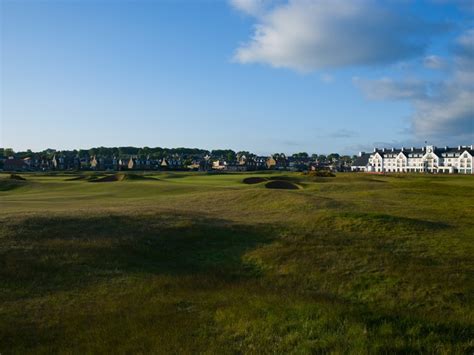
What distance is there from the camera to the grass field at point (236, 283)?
9.35 meters

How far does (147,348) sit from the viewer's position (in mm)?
9016

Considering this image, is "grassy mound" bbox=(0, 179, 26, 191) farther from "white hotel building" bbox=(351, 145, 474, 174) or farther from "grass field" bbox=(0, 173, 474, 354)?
"white hotel building" bbox=(351, 145, 474, 174)

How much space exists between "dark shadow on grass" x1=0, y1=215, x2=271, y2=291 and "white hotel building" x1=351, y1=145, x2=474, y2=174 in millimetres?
145906

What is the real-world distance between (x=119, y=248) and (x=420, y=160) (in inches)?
6466

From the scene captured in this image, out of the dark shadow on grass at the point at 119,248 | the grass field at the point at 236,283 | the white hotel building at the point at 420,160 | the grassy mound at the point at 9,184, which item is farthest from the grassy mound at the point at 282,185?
the white hotel building at the point at 420,160

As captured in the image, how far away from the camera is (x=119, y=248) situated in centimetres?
1859

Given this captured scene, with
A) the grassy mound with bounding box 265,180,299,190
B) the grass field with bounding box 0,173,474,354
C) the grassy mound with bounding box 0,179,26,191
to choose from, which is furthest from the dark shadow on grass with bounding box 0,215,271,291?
the grassy mound with bounding box 0,179,26,191

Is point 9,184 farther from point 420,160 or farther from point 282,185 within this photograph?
point 420,160

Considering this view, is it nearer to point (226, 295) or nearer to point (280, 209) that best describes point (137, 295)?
point (226, 295)

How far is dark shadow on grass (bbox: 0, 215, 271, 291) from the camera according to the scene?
15.4 meters

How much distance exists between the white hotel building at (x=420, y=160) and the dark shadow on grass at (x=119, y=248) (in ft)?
479

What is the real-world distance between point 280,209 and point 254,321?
2190cm

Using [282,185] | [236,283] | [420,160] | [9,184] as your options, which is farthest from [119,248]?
[420,160]

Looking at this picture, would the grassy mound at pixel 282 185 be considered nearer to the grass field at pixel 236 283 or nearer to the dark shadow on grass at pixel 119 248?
the grass field at pixel 236 283
